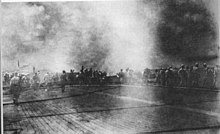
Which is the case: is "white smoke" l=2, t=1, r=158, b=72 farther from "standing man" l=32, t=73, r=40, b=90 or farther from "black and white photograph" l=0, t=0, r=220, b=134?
"standing man" l=32, t=73, r=40, b=90

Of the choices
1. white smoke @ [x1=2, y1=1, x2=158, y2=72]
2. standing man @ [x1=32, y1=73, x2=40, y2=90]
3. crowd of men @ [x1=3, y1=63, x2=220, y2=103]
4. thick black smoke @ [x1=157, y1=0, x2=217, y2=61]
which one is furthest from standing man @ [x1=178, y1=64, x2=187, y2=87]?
standing man @ [x1=32, y1=73, x2=40, y2=90]

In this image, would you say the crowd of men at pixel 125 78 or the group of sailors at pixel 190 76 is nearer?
the crowd of men at pixel 125 78

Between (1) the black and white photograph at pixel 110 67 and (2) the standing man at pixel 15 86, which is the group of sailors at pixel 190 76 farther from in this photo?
(2) the standing man at pixel 15 86

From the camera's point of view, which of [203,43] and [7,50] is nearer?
[7,50]

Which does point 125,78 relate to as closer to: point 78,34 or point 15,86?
point 78,34

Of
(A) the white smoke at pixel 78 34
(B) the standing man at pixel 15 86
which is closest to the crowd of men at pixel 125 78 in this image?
(B) the standing man at pixel 15 86

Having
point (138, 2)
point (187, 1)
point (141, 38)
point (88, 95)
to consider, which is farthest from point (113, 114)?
point (187, 1)

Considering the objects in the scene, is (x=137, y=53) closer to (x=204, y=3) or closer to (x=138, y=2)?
(x=138, y=2)
